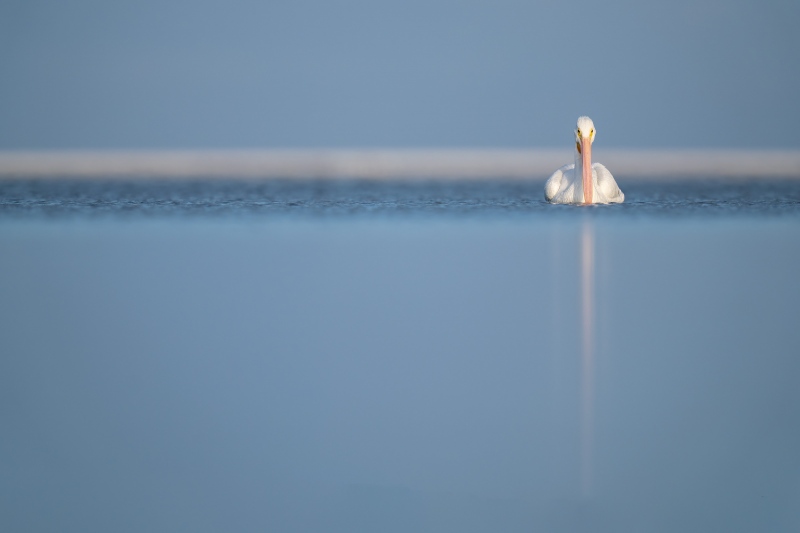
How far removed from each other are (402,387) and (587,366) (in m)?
0.72

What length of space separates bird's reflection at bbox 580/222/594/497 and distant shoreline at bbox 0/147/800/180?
50.2 feet

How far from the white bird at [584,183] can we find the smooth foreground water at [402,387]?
3109 millimetres

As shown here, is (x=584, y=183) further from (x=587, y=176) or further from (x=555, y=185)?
(x=555, y=185)

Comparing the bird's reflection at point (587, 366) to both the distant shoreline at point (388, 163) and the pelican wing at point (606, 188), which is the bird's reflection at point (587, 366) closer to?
the pelican wing at point (606, 188)

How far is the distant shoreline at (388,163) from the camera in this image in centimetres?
2327

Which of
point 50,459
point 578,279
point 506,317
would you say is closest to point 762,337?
point 506,317

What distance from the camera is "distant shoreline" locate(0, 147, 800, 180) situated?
76.3 feet

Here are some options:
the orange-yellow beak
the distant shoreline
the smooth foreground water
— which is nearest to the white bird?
the orange-yellow beak

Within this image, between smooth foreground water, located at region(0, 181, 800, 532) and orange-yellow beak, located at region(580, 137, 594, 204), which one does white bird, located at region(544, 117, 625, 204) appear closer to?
orange-yellow beak, located at region(580, 137, 594, 204)

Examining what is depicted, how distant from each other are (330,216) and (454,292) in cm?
457

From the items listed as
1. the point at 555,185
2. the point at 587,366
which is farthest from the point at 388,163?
the point at 587,366

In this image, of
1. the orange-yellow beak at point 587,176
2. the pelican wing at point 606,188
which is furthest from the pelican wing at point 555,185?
the orange-yellow beak at point 587,176

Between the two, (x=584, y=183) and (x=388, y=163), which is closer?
(x=584, y=183)

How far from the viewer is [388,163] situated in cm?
2780
